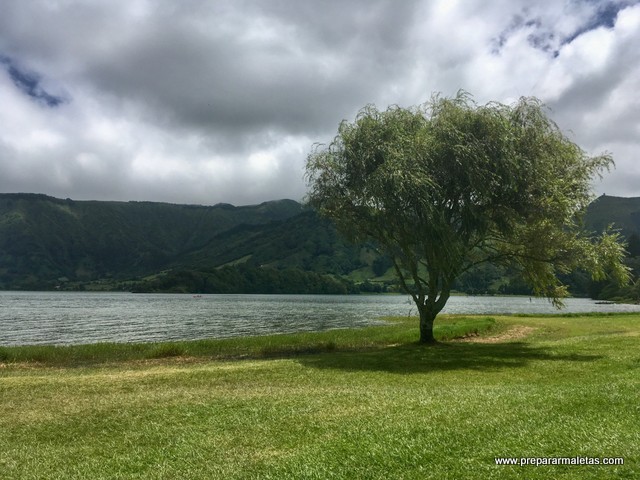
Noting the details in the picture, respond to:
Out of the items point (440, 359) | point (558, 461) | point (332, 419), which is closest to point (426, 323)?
point (440, 359)

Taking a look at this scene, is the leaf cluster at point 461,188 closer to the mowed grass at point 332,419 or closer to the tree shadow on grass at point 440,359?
the tree shadow on grass at point 440,359

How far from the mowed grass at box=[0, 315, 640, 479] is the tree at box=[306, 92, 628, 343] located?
9.09m

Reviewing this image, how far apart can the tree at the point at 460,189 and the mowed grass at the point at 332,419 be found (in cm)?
909

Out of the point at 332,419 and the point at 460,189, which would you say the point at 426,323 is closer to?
the point at 460,189

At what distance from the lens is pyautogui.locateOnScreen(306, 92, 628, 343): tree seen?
32.4 m

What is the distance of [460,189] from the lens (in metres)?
33.6

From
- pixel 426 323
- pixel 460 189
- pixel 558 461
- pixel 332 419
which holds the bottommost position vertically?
pixel 332 419

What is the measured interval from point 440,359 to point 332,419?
16617 mm

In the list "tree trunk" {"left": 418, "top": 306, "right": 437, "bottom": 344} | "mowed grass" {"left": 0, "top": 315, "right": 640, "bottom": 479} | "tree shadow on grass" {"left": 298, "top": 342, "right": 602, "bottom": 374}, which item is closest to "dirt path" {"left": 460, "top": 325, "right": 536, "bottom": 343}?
"tree trunk" {"left": 418, "top": 306, "right": 437, "bottom": 344}

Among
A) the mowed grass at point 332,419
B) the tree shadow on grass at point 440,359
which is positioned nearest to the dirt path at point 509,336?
the tree shadow on grass at point 440,359

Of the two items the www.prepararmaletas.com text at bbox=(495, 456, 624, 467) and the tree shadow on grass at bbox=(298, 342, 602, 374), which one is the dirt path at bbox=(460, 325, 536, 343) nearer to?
the tree shadow on grass at bbox=(298, 342, 602, 374)

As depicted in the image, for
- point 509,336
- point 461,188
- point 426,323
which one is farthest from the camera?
point 509,336

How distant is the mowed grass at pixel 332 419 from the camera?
1068cm

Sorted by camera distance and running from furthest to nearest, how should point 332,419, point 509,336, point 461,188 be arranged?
point 509,336
point 461,188
point 332,419
